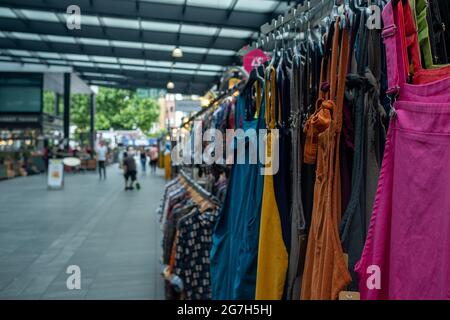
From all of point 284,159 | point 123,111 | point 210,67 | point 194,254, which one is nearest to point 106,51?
point 194,254

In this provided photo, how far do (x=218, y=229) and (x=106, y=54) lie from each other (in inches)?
214

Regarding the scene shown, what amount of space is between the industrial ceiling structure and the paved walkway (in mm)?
873

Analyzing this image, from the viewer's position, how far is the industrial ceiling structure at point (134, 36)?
6.23 ft

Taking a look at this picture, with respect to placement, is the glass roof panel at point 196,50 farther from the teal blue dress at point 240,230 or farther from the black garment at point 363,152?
the black garment at point 363,152

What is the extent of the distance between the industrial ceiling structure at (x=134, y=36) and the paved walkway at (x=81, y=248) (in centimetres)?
87

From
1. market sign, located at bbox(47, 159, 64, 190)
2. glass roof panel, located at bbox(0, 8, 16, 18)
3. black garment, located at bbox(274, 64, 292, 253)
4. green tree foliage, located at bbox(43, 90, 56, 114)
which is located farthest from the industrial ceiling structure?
green tree foliage, located at bbox(43, 90, 56, 114)

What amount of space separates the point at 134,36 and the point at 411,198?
26.3ft

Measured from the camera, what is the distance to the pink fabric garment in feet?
3.10

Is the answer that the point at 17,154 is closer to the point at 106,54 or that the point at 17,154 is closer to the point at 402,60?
the point at 106,54

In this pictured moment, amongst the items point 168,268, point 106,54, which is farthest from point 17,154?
point 168,268

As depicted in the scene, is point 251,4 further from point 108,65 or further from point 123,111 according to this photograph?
point 123,111

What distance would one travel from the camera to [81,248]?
5.73m

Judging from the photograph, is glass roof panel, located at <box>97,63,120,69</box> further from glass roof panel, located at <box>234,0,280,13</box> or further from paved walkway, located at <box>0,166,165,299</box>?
glass roof panel, located at <box>234,0,280,13</box>
